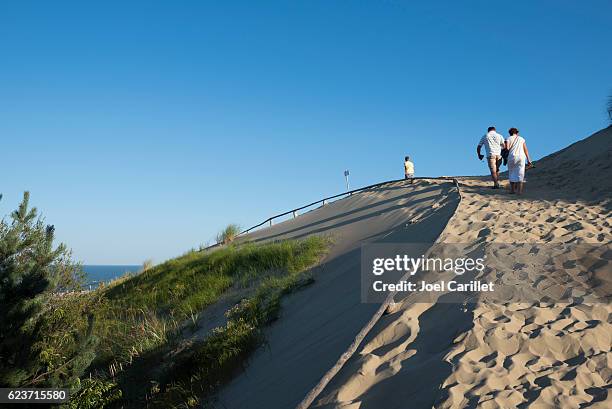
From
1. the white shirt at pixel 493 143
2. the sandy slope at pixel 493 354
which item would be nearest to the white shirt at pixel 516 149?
the white shirt at pixel 493 143

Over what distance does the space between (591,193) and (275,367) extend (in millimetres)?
9615

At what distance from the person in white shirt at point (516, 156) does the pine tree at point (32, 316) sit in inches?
395

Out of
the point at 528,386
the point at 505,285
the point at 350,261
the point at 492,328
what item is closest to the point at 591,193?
the point at 350,261

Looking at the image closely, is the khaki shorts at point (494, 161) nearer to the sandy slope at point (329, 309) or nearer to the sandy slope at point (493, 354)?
the sandy slope at point (329, 309)

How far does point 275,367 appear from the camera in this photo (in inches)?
259

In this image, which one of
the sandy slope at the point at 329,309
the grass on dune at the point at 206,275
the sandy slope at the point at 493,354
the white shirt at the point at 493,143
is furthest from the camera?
the white shirt at the point at 493,143

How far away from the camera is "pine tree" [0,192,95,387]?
26.8 feet

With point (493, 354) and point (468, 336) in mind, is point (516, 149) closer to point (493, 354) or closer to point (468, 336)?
point (468, 336)

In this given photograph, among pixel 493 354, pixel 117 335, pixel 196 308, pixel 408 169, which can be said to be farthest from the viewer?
pixel 408 169

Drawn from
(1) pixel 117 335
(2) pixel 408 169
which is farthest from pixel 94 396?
(2) pixel 408 169

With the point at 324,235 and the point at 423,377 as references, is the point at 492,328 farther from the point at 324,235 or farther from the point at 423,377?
the point at 324,235

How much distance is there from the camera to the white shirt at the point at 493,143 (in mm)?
13547

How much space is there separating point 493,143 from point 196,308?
8.35 meters

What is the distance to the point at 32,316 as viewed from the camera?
27.9ft
